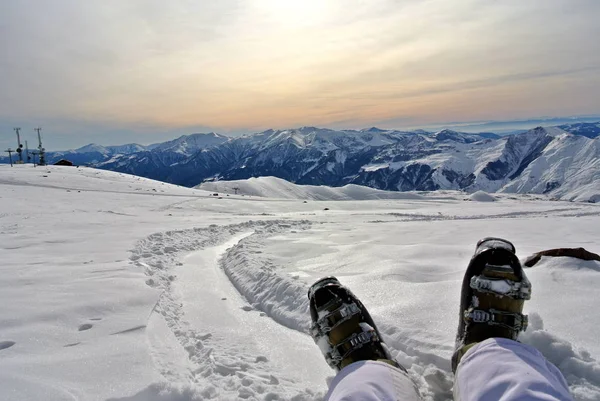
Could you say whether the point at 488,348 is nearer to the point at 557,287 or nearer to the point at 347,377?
the point at 347,377

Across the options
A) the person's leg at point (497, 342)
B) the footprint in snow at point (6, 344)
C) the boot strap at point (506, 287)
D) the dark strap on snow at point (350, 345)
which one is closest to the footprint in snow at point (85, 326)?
the footprint in snow at point (6, 344)

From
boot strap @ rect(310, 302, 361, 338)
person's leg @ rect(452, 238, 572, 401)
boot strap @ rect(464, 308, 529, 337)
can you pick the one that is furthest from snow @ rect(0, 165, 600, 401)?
boot strap @ rect(310, 302, 361, 338)

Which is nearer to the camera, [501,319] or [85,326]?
[501,319]

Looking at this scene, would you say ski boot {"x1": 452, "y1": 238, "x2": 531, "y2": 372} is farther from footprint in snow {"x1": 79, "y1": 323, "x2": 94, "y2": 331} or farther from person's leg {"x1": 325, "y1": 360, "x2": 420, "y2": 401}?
footprint in snow {"x1": 79, "y1": 323, "x2": 94, "y2": 331}

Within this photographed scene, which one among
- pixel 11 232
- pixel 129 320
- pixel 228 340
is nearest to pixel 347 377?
pixel 228 340

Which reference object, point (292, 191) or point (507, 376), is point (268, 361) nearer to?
point (507, 376)

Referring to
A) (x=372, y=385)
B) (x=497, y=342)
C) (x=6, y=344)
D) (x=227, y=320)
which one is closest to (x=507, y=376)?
(x=497, y=342)
